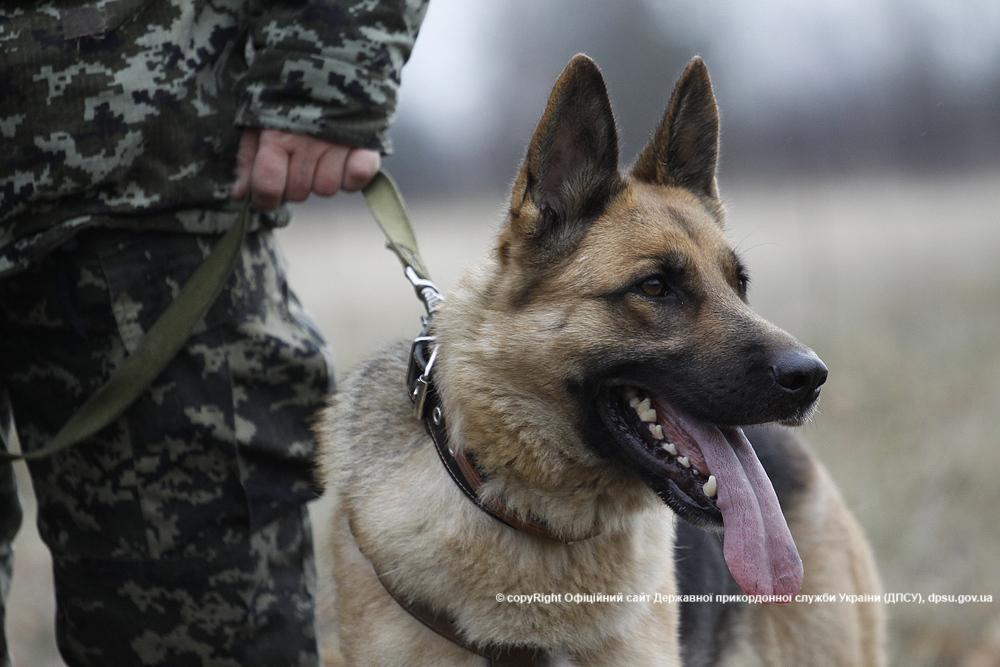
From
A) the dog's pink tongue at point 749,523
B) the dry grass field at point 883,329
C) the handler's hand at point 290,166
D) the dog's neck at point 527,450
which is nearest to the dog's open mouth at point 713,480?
the dog's pink tongue at point 749,523

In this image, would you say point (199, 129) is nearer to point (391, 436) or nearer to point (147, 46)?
point (147, 46)

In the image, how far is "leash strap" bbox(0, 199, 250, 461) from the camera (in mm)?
2412

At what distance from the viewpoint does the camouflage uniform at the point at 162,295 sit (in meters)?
2.38

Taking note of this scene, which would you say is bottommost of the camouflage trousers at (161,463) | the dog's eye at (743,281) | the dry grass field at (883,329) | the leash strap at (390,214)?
the dry grass field at (883,329)

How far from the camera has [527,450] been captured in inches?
99.7

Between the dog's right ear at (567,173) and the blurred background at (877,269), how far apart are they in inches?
13.4

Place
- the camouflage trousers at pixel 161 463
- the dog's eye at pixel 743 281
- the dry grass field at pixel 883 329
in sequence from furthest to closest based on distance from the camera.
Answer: the dry grass field at pixel 883 329 < the dog's eye at pixel 743 281 < the camouflage trousers at pixel 161 463

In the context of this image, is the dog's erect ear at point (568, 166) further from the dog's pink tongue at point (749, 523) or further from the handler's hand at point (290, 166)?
the dog's pink tongue at point (749, 523)

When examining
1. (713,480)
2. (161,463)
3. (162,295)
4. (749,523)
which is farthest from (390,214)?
(749,523)

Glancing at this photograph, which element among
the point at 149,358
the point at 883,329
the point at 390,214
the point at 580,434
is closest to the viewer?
the point at 149,358

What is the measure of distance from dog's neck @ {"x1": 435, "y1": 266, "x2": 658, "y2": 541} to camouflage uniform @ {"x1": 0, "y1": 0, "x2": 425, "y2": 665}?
0.48m

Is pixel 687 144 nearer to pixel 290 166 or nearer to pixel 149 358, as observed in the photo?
pixel 290 166

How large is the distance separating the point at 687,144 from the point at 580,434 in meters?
0.97

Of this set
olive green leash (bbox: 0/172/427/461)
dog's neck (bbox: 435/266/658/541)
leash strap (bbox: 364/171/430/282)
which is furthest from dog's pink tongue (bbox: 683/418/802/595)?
olive green leash (bbox: 0/172/427/461)
